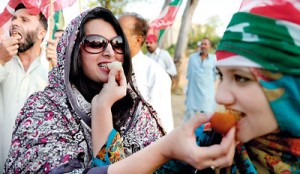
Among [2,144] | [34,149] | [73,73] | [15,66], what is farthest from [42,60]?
[34,149]

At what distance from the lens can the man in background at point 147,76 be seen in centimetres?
420

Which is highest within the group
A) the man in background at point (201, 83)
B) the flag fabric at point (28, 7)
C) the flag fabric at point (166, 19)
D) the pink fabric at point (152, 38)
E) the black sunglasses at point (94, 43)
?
the flag fabric at point (28, 7)

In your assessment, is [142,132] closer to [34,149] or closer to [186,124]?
[34,149]

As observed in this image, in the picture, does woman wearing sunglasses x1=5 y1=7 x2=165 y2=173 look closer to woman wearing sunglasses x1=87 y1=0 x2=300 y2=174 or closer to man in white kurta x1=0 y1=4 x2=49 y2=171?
woman wearing sunglasses x1=87 y1=0 x2=300 y2=174

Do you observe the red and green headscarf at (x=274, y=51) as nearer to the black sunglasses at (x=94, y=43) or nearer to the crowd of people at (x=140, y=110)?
the crowd of people at (x=140, y=110)

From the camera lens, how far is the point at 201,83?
881cm

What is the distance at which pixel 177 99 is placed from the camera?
54.6ft


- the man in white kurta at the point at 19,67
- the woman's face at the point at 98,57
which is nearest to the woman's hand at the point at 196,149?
the woman's face at the point at 98,57

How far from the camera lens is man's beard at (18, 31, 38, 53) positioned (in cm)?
396

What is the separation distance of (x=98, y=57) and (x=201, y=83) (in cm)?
674

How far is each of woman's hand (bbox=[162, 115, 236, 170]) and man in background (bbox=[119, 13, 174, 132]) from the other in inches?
110

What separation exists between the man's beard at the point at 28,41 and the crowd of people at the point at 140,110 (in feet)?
1.35

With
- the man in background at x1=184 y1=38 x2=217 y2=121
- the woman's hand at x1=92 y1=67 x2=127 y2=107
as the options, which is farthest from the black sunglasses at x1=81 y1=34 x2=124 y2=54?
the man in background at x1=184 y1=38 x2=217 y2=121

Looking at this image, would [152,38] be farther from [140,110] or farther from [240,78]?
[240,78]
